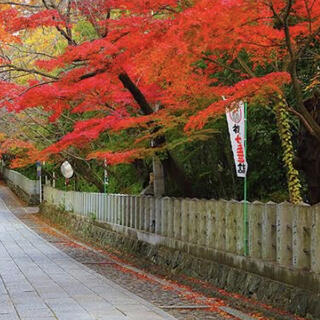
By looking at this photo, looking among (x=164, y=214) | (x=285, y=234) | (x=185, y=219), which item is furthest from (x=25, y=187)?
(x=285, y=234)

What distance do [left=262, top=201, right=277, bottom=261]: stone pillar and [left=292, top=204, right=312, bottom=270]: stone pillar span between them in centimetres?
77

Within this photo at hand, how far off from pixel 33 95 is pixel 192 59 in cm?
623

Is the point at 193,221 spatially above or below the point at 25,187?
below

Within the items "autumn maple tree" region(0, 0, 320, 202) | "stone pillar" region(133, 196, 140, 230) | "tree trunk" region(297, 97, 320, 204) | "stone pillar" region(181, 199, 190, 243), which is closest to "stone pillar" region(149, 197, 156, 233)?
"autumn maple tree" region(0, 0, 320, 202)

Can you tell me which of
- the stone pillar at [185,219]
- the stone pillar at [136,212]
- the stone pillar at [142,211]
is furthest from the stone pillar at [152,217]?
the stone pillar at [185,219]

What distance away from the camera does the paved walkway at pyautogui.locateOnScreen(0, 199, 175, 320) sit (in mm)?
8602

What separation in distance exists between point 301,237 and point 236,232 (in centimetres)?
249

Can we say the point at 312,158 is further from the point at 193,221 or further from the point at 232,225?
the point at 193,221

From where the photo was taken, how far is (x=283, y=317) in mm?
9242

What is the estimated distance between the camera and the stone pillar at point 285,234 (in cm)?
993

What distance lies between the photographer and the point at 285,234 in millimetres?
10031

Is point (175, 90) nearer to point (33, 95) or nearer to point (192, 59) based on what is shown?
point (192, 59)

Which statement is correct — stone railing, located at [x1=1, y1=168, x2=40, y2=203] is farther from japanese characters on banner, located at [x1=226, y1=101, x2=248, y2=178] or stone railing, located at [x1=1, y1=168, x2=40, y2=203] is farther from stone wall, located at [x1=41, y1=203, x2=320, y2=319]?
japanese characters on banner, located at [x1=226, y1=101, x2=248, y2=178]

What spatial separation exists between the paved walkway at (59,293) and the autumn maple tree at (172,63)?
3223 mm
